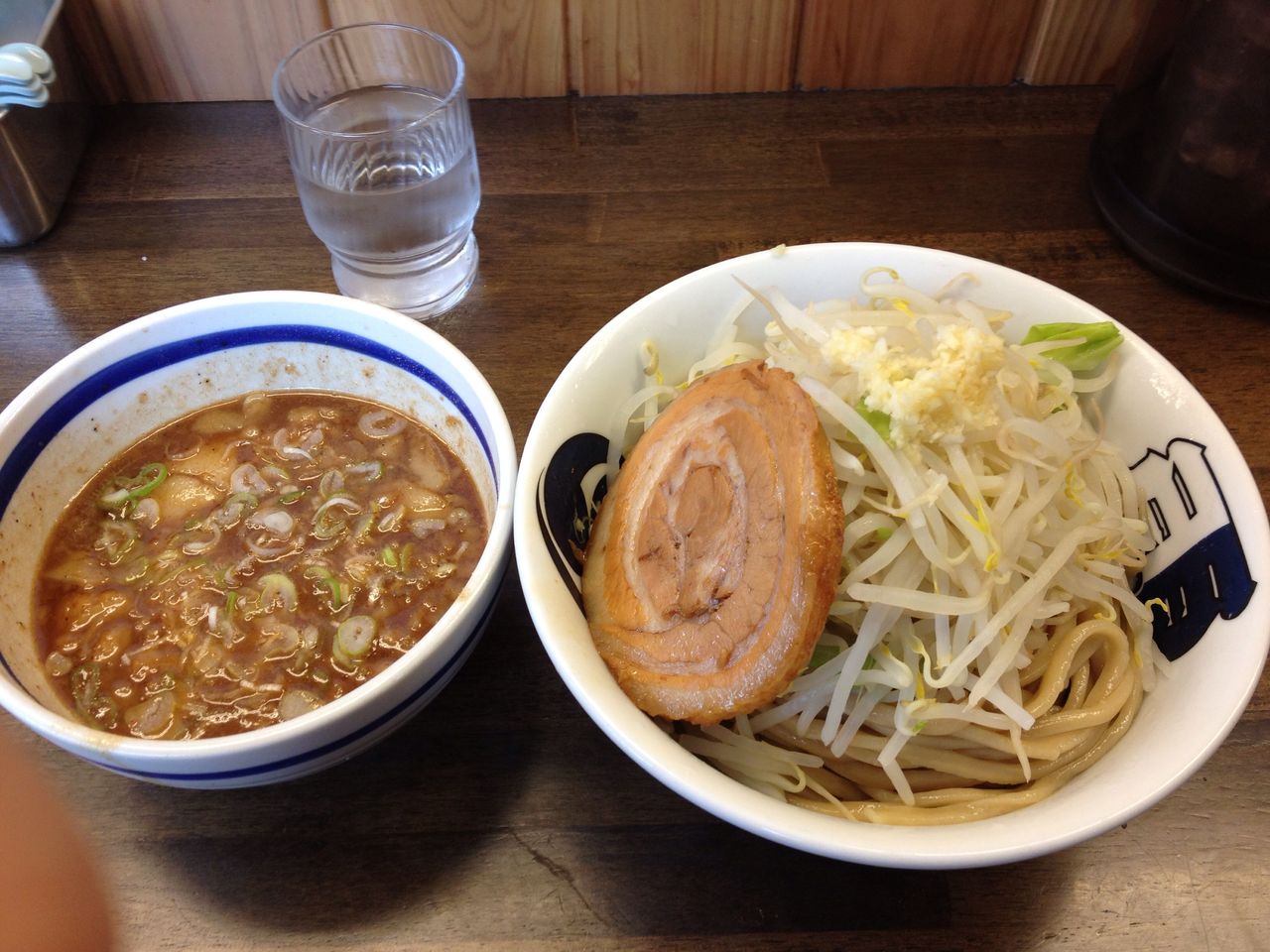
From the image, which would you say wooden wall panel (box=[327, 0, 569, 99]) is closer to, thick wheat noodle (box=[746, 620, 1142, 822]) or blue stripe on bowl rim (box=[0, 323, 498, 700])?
blue stripe on bowl rim (box=[0, 323, 498, 700])

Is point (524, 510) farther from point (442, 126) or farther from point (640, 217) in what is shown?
point (640, 217)

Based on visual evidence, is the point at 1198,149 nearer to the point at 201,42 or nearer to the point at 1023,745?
the point at 1023,745

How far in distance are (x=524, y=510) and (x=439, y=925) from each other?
1.84 feet

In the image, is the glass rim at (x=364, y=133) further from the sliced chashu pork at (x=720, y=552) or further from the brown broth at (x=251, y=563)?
the sliced chashu pork at (x=720, y=552)

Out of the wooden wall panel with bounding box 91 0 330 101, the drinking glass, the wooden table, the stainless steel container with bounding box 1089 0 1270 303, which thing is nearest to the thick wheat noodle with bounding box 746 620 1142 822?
the wooden table

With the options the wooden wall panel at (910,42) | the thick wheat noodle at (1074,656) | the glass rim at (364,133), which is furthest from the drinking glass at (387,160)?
the thick wheat noodle at (1074,656)

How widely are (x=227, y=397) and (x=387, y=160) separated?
28.2 inches

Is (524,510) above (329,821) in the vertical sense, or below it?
above

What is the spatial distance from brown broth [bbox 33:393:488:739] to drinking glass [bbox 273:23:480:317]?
51 centimetres

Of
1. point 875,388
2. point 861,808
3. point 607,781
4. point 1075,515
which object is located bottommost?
point 607,781

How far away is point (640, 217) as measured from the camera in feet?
7.66

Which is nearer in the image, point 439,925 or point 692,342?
point 439,925

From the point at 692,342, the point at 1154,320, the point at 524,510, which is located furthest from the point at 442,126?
the point at 1154,320

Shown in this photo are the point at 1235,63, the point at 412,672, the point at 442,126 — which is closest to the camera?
the point at 412,672
